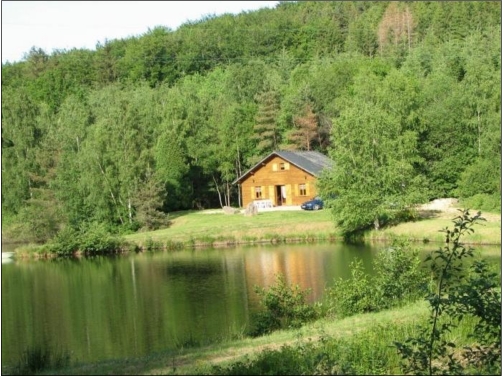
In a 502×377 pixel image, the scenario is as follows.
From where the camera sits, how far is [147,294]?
62.6 feet

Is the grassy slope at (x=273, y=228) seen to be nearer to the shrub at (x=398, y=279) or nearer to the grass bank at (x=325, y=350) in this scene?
the shrub at (x=398, y=279)

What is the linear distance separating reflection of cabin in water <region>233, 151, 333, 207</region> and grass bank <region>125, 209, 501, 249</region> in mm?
3965

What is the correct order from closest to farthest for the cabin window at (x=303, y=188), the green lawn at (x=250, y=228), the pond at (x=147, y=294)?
the pond at (x=147, y=294) → the green lawn at (x=250, y=228) → the cabin window at (x=303, y=188)

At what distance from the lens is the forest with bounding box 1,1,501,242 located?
2909 cm

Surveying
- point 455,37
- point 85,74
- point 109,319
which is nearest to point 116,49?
point 85,74

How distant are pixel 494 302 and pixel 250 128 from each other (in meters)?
37.9

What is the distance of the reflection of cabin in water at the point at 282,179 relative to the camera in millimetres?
37656

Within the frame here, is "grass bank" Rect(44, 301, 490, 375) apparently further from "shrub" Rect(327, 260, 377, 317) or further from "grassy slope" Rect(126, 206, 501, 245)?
"grassy slope" Rect(126, 206, 501, 245)

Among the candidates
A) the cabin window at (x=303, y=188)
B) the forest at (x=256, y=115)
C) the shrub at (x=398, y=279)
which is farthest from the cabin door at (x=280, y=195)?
the shrub at (x=398, y=279)

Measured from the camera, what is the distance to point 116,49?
208 feet

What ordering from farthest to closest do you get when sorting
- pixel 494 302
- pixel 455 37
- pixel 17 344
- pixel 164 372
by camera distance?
pixel 455 37 → pixel 17 344 → pixel 164 372 → pixel 494 302

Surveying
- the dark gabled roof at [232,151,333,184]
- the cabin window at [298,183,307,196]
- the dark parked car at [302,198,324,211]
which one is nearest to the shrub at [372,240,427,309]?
the dark parked car at [302,198,324,211]

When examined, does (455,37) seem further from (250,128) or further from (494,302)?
(494,302)

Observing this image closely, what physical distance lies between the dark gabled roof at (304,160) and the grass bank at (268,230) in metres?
4.03
